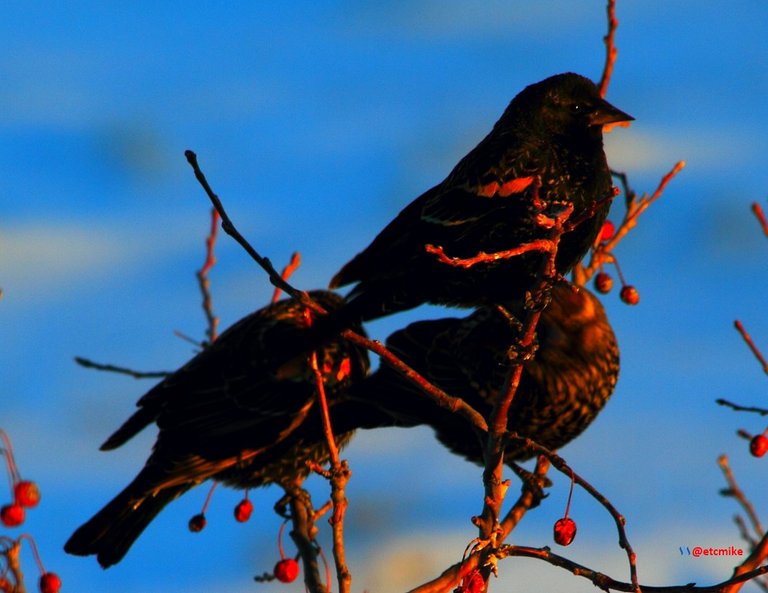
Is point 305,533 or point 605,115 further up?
point 605,115

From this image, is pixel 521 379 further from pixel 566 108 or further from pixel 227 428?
pixel 227 428

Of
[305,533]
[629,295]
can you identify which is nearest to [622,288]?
[629,295]

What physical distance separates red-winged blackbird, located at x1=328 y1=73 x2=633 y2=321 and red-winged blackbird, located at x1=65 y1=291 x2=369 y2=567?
103cm

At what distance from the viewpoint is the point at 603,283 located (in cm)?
517

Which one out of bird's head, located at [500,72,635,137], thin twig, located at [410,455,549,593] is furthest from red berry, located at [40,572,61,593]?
bird's head, located at [500,72,635,137]

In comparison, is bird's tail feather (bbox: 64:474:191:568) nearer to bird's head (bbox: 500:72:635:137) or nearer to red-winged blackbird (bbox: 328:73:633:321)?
red-winged blackbird (bbox: 328:73:633:321)

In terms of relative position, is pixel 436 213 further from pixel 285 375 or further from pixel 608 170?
pixel 285 375

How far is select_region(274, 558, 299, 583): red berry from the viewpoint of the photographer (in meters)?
4.93

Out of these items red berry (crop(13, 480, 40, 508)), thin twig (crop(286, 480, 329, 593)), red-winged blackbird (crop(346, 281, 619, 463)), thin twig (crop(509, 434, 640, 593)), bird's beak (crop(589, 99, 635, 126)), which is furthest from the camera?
red-winged blackbird (crop(346, 281, 619, 463))

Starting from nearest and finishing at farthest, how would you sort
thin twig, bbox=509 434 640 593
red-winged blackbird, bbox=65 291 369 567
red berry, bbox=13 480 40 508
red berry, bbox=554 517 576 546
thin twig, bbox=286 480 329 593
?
1. thin twig, bbox=509 434 640 593
2. red berry, bbox=554 517 576 546
3. red berry, bbox=13 480 40 508
4. thin twig, bbox=286 480 329 593
5. red-winged blackbird, bbox=65 291 369 567

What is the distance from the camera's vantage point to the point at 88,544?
5559mm

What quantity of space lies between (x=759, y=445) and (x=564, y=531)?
4.31 ft

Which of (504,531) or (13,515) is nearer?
(504,531)

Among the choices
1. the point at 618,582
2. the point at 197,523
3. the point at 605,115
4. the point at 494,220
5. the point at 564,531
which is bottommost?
the point at 618,582
